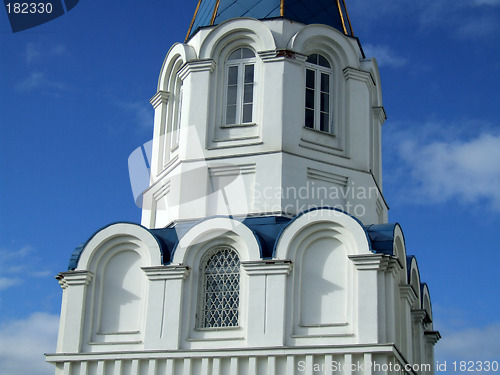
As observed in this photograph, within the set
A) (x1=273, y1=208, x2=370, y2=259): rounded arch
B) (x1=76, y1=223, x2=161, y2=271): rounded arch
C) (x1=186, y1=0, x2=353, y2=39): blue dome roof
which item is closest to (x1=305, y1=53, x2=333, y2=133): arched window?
(x1=186, y1=0, x2=353, y2=39): blue dome roof

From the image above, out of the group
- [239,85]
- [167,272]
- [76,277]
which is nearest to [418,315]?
[167,272]

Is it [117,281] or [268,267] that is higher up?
[268,267]

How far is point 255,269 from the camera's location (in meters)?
23.1

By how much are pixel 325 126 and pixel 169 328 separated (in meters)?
7.08

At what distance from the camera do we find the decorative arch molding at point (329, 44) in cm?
2634

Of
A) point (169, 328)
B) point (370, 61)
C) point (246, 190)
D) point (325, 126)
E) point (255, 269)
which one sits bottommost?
point (169, 328)

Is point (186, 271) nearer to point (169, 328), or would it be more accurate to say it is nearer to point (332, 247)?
point (169, 328)

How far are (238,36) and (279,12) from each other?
4.48 feet

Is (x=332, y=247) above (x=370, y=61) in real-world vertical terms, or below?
below

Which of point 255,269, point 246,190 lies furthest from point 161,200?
point 255,269

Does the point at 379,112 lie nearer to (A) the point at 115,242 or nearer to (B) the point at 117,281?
(A) the point at 115,242

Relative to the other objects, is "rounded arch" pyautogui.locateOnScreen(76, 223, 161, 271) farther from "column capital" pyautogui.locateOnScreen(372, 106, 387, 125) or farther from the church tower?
"column capital" pyautogui.locateOnScreen(372, 106, 387, 125)

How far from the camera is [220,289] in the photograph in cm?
2359

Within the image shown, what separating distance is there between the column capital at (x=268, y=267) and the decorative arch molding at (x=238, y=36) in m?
6.27
